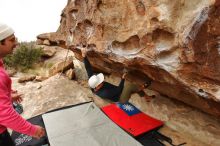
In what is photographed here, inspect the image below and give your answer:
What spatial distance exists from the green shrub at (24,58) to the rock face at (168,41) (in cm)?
696

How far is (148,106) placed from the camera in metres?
4.89

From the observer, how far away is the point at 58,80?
6.98 metres

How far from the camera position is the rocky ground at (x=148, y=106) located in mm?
3920

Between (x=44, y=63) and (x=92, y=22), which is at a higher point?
(x=92, y=22)

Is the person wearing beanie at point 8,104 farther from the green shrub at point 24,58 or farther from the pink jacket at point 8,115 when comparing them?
the green shrub at point 24,58

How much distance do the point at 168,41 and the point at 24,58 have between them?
31.2 feet

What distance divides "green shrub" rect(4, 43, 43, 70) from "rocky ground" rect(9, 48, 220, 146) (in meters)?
3.81

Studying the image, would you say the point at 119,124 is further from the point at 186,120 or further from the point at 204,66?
the point at 204,66

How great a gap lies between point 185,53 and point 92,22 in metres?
2.52

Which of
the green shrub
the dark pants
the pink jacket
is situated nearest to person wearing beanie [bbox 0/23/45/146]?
the pink jacket

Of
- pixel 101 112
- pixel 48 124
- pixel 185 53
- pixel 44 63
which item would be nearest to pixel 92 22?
pixel 101 112

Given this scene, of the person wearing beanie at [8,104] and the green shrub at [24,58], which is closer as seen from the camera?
the person wearing beanie at [8,104]

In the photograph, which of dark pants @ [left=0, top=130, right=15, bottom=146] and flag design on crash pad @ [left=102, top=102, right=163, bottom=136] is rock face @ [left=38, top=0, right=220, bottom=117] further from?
dark pants @ [left=0, top=130, right=15, bottom=146]

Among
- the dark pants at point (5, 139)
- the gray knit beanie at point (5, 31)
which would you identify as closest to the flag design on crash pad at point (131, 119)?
the dark pants at point (5, 139)
